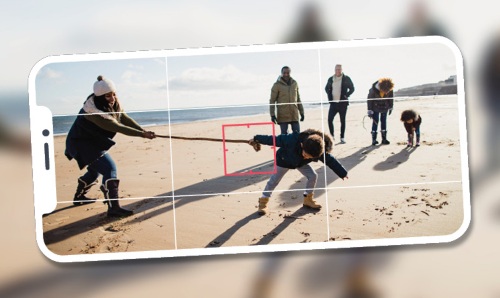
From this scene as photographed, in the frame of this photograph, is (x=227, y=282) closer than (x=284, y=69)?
No

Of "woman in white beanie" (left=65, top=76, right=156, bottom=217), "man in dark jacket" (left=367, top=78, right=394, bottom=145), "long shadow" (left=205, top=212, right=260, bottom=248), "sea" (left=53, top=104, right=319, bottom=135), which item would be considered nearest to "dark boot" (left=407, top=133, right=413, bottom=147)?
"man in dark jacket" (left=367, top=78, right=394, bottom=145)

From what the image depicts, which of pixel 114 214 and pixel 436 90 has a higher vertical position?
pixel 436 90

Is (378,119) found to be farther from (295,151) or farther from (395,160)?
(295,151)

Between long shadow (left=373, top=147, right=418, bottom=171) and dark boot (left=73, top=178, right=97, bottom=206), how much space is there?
3.62 ft

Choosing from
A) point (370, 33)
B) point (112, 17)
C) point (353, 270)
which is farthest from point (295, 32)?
point (353, 270)

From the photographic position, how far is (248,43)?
5.08 feet

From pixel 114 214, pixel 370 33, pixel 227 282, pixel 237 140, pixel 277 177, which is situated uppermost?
pixel 370 33

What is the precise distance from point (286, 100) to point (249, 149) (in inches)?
9.0

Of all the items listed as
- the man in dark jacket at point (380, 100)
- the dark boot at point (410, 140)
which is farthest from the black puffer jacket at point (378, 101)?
the dark boot at point (410, 140)

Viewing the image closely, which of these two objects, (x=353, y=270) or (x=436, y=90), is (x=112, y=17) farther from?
(x=353, y=270)

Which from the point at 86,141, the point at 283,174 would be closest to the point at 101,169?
the point at 86,141

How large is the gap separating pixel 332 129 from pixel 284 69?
29 cm

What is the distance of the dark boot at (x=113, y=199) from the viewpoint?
1562mm

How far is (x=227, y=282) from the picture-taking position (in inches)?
63.6
